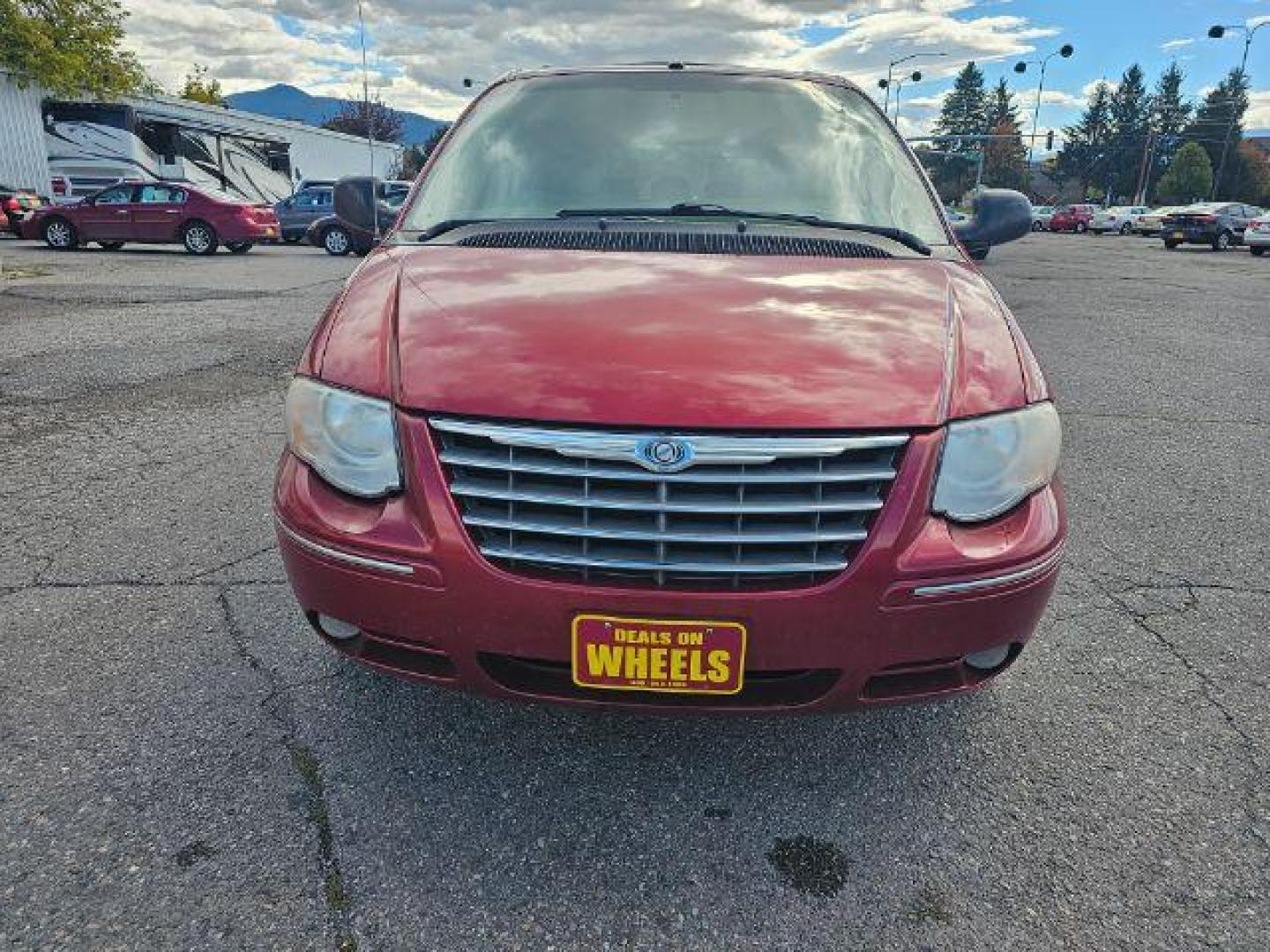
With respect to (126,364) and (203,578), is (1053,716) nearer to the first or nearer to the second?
(203,578)

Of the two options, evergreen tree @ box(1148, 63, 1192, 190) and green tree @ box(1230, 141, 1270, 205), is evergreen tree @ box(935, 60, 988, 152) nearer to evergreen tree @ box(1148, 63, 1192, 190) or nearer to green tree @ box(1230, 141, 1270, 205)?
evergreen tree @ box(1148, 63, 1192, 190)

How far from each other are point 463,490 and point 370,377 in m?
0.38

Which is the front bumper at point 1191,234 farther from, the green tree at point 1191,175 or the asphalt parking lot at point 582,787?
the green tree at point 1191,175

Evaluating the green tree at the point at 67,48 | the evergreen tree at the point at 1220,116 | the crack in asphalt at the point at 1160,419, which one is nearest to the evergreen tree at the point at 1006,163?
the evergreen tree at the point at 1220,116

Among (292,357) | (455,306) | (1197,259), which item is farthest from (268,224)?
(1197,259)

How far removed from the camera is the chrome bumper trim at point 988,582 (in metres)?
1.76

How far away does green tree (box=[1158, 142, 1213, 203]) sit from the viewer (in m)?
65.1

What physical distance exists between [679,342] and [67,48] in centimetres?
3225

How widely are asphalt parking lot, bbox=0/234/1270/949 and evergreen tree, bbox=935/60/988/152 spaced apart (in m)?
124

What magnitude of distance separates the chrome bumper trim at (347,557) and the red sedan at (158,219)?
18.3m

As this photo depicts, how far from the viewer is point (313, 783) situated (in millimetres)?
2090

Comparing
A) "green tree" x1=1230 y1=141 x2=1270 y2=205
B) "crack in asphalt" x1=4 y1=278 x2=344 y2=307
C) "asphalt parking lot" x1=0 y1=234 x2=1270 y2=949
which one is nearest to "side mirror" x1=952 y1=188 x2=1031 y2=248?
"asphalt parking lot" x1=0 y1=234 x2=1270 y2=949

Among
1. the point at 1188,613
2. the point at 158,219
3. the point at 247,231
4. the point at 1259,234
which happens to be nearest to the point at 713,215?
the point at 1188,613

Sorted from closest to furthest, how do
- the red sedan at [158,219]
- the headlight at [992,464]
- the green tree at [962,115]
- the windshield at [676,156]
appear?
the headlight at [992,464]
the windshield at [676,156]
the red sedan at [158,219]
the green tree at [962,115]
